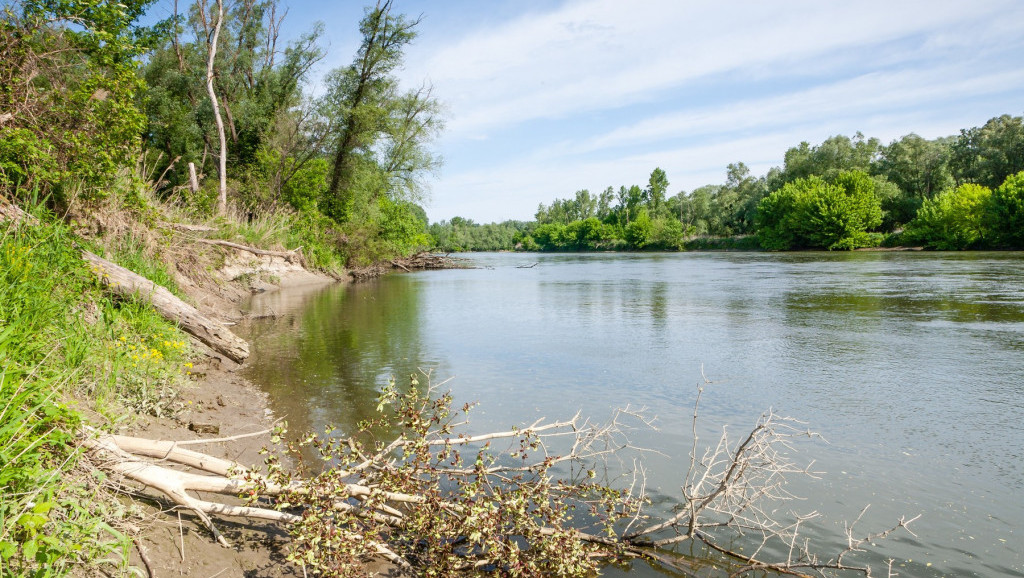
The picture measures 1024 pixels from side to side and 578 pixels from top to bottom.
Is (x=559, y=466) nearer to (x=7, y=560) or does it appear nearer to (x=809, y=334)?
(x=7, y=560)

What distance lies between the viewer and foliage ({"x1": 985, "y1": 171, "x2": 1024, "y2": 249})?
55469 millimetres

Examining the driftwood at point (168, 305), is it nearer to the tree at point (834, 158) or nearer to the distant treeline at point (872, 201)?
the distant treeline at point (872, 201)

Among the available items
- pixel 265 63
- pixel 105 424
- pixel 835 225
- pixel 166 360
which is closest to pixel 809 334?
pixel 166 360

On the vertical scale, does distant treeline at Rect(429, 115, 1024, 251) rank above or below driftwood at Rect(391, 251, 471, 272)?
above

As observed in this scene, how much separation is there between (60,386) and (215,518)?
127cm

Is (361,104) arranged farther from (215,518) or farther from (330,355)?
(215,518)

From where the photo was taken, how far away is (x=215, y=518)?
3.89m

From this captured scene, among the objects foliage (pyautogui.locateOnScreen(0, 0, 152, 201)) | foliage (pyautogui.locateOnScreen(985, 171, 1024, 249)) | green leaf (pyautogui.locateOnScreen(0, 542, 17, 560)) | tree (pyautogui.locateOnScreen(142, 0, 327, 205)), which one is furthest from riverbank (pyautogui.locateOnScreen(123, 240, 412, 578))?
foliage (pyautogui.locateOnScreen(985, 171, 1024, 249))

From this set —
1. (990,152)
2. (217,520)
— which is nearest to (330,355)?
(217,520)

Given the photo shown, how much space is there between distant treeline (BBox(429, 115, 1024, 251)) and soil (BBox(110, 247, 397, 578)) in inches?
2558

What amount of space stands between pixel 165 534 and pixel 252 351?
831cm

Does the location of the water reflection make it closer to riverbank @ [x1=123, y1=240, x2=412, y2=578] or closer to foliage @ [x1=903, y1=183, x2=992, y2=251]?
riverbank @ [x1=123, y1=240, x2=412, y2=578]

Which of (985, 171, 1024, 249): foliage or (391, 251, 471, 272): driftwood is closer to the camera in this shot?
(391, 251, 471, 272): driftwood

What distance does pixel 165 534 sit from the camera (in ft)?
11.4
